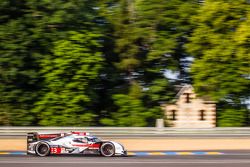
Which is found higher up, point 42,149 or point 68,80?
point 68,80

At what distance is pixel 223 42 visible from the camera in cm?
2648

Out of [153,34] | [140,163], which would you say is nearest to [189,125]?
[153,34]

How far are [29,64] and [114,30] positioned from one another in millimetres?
5159

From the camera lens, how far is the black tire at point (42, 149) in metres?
17.4

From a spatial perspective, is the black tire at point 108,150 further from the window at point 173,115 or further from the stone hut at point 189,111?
the window at point 173,115

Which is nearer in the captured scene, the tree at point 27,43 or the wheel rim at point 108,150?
the wheel rim at point 108,150

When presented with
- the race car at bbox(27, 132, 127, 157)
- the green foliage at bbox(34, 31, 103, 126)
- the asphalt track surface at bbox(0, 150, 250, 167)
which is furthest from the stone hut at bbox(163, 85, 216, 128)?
the race car at bbox(27, 132, 127, 157)

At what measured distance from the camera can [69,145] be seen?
1750 centimetres

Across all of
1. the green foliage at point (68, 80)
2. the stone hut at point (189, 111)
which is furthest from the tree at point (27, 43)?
the stone hut at point (189, 111)

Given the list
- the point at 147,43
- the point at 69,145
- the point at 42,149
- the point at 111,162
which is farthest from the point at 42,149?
the point at 147,43

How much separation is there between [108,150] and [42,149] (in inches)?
86.3

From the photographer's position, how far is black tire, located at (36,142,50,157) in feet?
57.2

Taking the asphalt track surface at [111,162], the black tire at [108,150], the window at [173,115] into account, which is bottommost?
the asphalt track surface at [111,162]

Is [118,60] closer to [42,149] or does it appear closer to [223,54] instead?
[223,54]
